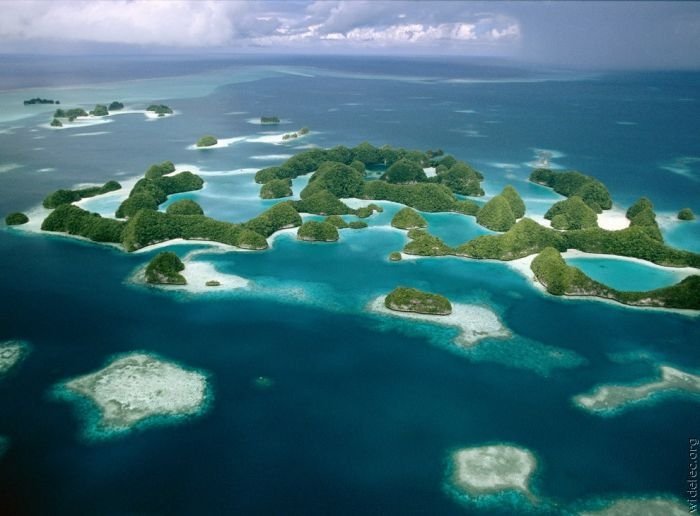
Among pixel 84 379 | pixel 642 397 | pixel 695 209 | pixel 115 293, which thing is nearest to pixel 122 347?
pixel 84 379

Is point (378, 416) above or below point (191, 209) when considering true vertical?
below

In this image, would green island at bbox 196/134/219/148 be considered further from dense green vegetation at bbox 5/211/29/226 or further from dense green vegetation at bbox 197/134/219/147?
dense green vegetation at bbox 5/211/29/226

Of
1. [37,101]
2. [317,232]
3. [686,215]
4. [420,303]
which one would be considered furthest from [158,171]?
[37,101]

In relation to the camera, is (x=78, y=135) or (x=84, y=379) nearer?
(x=84, y=379)

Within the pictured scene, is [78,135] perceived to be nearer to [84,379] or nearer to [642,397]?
[84,379]

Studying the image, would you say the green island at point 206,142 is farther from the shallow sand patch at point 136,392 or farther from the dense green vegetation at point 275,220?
the shallow sand patch at point 136,392

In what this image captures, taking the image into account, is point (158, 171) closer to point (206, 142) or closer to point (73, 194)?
point (73, 194)

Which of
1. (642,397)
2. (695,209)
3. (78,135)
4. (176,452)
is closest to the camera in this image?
(176,452)
